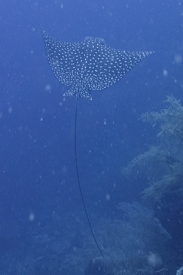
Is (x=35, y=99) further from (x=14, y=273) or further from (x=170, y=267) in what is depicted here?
(x=170, y=267)

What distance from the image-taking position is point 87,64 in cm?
599

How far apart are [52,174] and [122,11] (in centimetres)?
4036

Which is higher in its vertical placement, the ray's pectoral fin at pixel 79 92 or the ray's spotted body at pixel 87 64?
the ray's spotted body at pixel 87 64

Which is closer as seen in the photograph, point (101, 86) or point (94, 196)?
point (101, 86)

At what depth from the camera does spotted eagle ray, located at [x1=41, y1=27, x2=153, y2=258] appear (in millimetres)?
5738

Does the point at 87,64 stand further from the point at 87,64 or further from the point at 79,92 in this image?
the point at 79,92

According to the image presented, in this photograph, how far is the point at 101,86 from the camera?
5883mm

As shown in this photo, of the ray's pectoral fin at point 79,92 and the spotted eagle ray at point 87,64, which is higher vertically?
the spotted eagle ray at point 87,64

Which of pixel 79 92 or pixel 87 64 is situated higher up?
pixel 87 64

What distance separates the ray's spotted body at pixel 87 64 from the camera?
574 centimetres

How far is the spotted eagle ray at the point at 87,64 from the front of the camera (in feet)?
18.8

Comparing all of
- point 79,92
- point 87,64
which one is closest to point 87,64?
point 87,64

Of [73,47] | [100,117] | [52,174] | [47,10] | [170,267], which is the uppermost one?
[47,10]

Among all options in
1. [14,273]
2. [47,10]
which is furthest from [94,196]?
[47,10]
